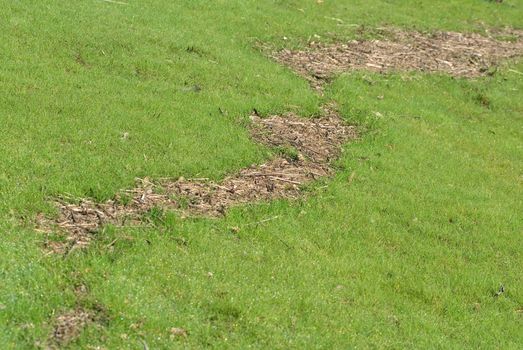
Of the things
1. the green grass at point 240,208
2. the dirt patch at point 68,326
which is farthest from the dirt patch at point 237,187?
the dirt patch at point 68,326

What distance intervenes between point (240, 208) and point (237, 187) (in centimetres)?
67

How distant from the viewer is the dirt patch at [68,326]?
7.32 metres

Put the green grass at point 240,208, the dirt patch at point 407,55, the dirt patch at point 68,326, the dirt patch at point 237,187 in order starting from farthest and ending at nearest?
the dirt patch at point 407,55 < the dirt patch at point 237,187 < the green grass at point 240,208 < the dirt patch at point 68,326

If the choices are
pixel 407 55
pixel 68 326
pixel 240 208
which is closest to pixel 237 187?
pixel 240 208

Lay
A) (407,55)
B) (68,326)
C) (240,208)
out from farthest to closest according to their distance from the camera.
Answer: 1. (407,55)
2. (240,208)
3. (68,326)

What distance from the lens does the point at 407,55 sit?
1914cm

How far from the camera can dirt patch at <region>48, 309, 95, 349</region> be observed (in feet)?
24.0

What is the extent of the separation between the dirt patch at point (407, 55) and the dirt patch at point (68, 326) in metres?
9.18

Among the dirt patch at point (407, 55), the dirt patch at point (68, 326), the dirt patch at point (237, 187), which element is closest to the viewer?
the dirt patch at point (68, 326)

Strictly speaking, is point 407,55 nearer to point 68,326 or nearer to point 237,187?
point 237,187

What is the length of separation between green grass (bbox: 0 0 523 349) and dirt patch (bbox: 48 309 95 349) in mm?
103

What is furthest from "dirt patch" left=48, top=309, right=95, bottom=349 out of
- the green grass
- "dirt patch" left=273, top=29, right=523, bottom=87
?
"dirt patch" left=273, top=29, right=523, bottom=87

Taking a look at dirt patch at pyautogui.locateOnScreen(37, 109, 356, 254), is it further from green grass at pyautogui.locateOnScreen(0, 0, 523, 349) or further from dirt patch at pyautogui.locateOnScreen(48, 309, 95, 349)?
dirt patch at pyautogui.locateOnScreen(48, 309, 95, 349)

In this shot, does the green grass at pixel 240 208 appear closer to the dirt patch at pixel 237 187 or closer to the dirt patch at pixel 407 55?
the dirt patch at pixel 237 187
